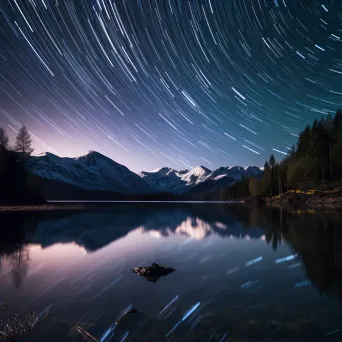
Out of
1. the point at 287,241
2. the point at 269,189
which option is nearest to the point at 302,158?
the point at 269,189

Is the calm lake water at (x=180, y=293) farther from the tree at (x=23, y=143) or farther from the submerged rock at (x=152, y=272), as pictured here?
the tree at (x=23, y=143)

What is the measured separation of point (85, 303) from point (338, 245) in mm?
18271

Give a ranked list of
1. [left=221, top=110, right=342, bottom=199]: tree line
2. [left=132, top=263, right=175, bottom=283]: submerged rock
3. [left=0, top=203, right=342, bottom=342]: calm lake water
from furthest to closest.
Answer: [left=221, top=110, right=342, bottom=199]: tree line
[left=132, top=263, right=175, bottom=283]: submerged rock
[left=0, top=203, right=342, bottom=342]: calm lake water

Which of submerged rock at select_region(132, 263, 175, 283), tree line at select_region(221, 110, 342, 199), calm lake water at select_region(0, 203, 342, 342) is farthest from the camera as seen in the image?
tree line at select_region(221, 110, 342, 199)

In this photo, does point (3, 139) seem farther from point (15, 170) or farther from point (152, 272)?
point (152, 272)

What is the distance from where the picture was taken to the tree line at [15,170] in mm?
87750

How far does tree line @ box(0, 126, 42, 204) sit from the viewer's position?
87.8 m

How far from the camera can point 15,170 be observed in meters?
91.2

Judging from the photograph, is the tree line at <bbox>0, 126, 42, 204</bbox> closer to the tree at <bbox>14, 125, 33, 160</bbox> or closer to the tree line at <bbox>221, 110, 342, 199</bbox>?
the tree at <bbox>14, 125, 33, 160</bbox>

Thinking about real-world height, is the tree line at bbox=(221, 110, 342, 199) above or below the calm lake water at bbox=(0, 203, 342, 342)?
above

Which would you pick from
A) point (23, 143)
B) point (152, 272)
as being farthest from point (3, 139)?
point (152, 272)

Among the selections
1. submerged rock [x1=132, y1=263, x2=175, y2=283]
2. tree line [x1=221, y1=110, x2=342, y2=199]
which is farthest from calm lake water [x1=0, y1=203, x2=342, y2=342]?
tree line [x1=221, y1=110, x2=342, y2=199]

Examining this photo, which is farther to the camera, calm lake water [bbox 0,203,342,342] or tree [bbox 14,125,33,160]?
tree [bbox 14,125,33,160]

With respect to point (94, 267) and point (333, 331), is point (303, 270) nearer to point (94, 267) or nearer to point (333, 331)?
point (333, 331)
